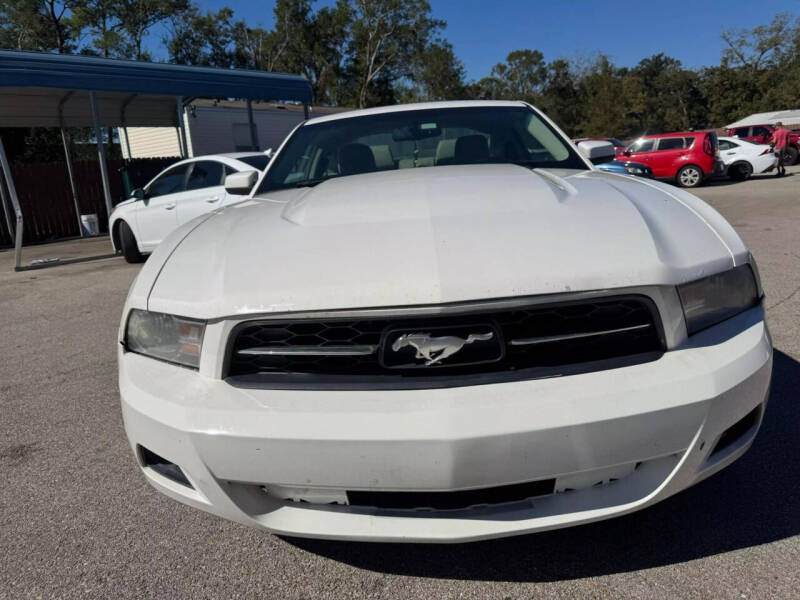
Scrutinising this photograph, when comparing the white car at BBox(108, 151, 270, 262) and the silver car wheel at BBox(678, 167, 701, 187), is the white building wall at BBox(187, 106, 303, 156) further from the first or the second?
the silver car wheel at BBox(678, 167, 701, 187)

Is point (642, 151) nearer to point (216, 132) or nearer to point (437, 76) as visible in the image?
point (216, 132)

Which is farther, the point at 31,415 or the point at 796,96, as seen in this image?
the point at 796,96

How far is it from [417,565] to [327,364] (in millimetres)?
744

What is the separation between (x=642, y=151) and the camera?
1748cm

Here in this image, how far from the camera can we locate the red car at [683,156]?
645 inches

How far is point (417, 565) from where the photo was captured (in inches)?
69.2

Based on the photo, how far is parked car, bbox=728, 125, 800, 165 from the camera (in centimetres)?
2153

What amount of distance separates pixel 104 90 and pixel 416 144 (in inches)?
416

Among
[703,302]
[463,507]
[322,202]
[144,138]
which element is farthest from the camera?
[144,138]

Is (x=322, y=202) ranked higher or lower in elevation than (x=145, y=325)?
higher

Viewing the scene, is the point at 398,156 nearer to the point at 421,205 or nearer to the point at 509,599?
the point at 421,205

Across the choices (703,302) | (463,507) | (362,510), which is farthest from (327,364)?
(703,302)

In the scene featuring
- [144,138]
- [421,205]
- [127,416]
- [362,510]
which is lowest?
[362,510]

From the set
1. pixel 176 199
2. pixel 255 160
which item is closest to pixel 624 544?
pixel 255 160
